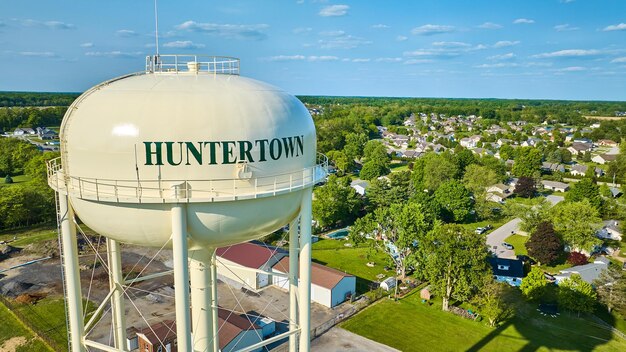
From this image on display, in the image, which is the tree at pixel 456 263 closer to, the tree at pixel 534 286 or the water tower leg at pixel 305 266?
the tree at pixel 534 286

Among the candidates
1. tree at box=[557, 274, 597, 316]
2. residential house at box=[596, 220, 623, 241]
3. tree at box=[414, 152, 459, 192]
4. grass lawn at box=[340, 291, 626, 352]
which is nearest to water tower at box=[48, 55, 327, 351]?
grass lawn at box=[340, 291, 626, 352]

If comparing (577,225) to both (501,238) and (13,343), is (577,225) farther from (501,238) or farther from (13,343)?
(13,343)

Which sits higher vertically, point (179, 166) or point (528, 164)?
point (179, 166)

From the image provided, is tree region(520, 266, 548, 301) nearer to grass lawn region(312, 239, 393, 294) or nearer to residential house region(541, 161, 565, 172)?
→ grass lawn region(312, 239, 393, 294)

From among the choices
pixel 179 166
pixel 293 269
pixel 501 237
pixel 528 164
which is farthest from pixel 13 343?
pixel 528 164

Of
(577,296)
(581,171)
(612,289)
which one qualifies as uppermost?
(581,171)

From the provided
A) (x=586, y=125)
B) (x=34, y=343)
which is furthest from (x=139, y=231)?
(x=586, y=125)
